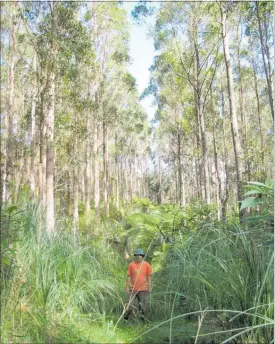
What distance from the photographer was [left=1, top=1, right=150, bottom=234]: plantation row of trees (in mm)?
12031

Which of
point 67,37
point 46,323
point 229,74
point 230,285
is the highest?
point 67,37

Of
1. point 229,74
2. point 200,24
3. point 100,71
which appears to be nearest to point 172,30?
point 200,24

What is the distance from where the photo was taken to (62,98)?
12.7 meters

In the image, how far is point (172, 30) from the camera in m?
20.0

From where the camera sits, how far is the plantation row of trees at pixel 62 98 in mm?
12031

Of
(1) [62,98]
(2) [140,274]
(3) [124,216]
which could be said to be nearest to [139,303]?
(2) [140,274]

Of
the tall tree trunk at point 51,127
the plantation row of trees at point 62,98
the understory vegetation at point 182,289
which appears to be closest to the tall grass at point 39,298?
the understory vegetation at point 182,289

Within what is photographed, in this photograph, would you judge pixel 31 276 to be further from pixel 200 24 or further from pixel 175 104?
pixel 175 104

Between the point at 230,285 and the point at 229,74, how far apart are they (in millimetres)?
9252

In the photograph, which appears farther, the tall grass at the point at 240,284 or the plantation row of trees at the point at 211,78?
the plantation row of trees at the point at 211,78

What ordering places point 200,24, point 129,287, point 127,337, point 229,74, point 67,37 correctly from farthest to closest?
1. point 200,24
2. point 67,37
3. point 229,74
4. point 129,287
5. point 127,337

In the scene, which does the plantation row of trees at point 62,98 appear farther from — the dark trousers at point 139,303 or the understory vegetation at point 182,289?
the dark trousers at point 139,303

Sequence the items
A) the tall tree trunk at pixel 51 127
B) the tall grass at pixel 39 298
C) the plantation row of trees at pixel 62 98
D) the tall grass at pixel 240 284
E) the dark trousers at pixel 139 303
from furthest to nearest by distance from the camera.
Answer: the plantation row of trees at pixel 62 98 < the tall tree trunk at pixel 51 127 < the dark trousers at pixel 139 303 < the tall grass at pixel 39 298 < the tall grass at pixel 240 284

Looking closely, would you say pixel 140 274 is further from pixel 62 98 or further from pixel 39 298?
pixel 62 98
